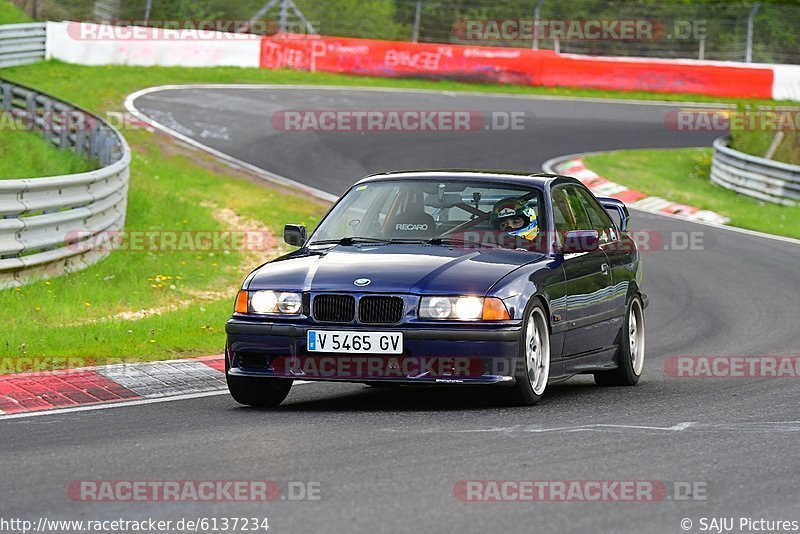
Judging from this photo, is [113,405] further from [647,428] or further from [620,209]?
[620,209]

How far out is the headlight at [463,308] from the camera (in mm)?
7953

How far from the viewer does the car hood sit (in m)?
8.02

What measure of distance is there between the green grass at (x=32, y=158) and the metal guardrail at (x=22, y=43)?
1190 cm

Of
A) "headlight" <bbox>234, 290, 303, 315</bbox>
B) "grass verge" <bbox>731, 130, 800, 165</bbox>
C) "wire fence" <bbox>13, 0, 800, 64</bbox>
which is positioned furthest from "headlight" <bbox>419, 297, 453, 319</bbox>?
"wire fence" <bbox>13, 0, 800, 64</bbox>

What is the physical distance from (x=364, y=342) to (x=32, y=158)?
38.7 ft

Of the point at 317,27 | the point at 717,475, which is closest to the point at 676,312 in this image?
the point at 717,475

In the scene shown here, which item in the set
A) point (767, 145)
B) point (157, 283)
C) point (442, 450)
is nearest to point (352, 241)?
point (442, 450)

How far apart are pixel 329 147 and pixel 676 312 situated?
12607 mm

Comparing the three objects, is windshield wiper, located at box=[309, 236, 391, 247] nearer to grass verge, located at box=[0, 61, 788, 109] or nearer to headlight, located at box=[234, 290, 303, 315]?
headlight, located at box=[234, 290, 303, 315]

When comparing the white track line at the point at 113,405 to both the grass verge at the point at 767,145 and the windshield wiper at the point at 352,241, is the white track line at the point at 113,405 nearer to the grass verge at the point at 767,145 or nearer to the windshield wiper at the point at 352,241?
the windshield wiper at the point at 352,241

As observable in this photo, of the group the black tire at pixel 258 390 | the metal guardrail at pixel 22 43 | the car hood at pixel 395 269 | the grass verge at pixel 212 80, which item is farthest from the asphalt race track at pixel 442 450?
the metal guardrail at pixel 22 43

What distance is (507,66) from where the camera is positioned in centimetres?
3678

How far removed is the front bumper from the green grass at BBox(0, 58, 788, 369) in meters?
2.44

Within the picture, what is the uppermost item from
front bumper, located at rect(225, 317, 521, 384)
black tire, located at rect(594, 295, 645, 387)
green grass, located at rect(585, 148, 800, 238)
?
front bumper, located at rect(225, 317, 521, 384)
